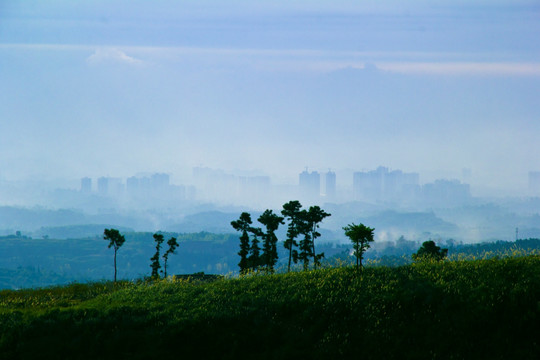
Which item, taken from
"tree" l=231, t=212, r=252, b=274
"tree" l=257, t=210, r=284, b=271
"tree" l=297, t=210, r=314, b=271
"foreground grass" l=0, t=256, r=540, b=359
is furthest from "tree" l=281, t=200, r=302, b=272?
"foreground grass" l=0, t=256, r=540, b=359

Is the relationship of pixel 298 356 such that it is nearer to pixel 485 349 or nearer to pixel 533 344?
pixel 485 349

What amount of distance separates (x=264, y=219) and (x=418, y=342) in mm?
33328

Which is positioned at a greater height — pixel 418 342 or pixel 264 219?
pixel 264 219

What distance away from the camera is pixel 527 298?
70.1 feet

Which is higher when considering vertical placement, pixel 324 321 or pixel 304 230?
pixel 304 230

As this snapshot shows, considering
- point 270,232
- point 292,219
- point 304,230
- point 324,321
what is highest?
point 292,219

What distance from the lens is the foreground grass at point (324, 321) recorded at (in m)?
19.7

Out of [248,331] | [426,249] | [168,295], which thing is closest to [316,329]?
[248,331]

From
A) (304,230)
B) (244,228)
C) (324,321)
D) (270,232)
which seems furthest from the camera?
(244,228)

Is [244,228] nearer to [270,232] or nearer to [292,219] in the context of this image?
[270,232]

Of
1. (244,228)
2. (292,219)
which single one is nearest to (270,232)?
(292,219)

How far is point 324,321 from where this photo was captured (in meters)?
22.0

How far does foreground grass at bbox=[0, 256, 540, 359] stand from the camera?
1970cm

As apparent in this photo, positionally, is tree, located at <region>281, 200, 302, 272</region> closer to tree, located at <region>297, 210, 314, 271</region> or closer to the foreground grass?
tree, located at <region>297, 210, 314, 271</region>
